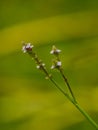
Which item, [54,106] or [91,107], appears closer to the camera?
[91,107]

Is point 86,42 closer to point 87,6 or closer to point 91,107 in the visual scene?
point 87,6

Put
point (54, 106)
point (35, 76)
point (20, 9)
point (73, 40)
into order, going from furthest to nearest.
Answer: point (20, 9), point (73, 40), point (35, 76), point (54, 106)

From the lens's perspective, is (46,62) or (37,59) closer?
(37,59)

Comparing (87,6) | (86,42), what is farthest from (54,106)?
(87,6)

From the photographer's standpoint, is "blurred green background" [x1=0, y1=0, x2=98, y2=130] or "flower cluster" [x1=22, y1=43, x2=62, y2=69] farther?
"blurred green background" [x1=0, y1=0, x2=98, y2=130]

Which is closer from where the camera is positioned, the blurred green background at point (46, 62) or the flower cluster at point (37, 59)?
the flower cluster at point (37, 59)

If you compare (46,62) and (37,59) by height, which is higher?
(46,62)

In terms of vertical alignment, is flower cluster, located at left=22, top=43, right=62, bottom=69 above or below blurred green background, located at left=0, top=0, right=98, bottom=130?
below

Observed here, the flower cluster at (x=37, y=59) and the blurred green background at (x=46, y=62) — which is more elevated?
the blurred green background at (x=46, y=62)
